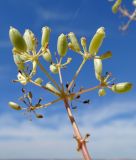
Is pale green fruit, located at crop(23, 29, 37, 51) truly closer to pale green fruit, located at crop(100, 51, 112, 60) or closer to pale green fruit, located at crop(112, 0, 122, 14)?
pale green fruit, located at crop(100, 51, 112, 60)

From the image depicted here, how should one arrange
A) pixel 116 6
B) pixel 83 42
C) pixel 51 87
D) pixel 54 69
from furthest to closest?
1. pixel 116 6
2. pixel 83 42
3. pixel 54 69
4. pixel 51 87

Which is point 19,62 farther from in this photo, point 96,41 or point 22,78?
point 96,41

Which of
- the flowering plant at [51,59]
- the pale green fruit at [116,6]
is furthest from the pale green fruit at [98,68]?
the pale green fruit at [116,6]

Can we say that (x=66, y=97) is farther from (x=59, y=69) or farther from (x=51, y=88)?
(x=59, y=69)

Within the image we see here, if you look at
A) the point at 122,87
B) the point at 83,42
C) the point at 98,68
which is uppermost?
the point at 83,42

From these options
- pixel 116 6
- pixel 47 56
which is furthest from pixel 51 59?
pixel 116 6

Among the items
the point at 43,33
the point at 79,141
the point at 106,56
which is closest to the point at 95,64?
the point at 106,56

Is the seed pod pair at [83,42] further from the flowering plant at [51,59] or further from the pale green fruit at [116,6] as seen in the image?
the pale green fruit at [116,6]

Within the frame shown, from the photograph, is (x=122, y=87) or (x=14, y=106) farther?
(x=14, y=106)
